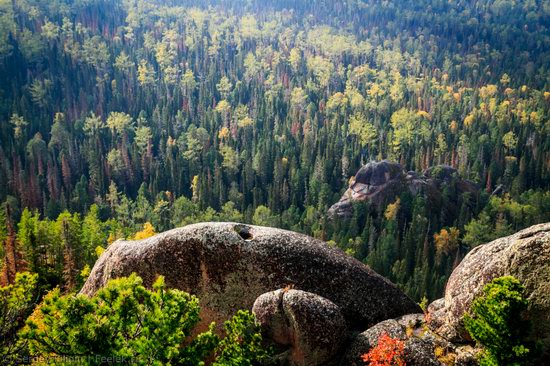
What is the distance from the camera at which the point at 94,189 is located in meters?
186

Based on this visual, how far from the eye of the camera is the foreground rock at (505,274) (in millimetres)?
24062

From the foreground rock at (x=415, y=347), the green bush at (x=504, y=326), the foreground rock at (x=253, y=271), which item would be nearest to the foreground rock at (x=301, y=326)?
the foreground rock at (x=415, y=347)

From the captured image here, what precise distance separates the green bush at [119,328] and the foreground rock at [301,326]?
519cm

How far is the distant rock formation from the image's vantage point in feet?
546

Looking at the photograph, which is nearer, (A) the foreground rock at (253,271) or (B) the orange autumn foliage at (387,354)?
(B) the orange autumn foliage at (387,354)

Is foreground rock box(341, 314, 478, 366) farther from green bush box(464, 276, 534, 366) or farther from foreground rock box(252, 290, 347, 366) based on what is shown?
green bush box(464, 276, 534, 366)

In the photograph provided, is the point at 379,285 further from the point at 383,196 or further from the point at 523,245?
the point at 383,196

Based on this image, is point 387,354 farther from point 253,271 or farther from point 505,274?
point 253,271

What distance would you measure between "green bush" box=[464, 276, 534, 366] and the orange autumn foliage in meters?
3.61

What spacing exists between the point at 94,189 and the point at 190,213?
49000 millimetres

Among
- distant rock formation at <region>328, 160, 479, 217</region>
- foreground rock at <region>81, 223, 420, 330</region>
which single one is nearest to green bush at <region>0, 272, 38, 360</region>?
foreground rock at <region>81, 223, 420, 330</region>

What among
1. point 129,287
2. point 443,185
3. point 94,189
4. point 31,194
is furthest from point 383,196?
point 129,287

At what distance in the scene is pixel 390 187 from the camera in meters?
167

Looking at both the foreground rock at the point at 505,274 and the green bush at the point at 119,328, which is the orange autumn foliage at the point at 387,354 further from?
the green bush at the point at 119,328
